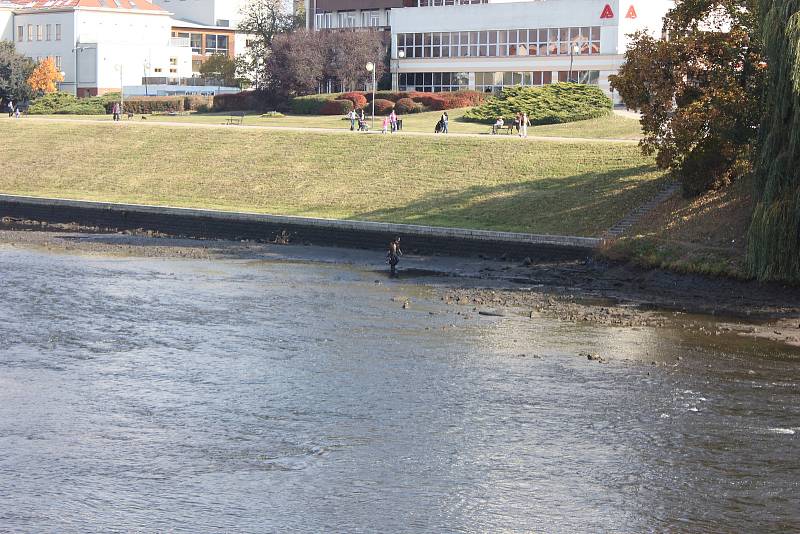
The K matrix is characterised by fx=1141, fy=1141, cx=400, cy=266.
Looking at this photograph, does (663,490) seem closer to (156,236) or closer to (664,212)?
(664,212)

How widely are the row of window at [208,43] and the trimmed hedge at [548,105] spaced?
232ft

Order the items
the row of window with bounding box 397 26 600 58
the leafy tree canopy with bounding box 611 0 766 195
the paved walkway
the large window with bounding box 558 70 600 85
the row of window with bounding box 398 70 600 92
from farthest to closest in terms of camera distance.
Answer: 1. the row of window with bounding box 398 70 600 92
2. the row of window with bounding box 397 26 600 58
3. the large window with bounding box 558 70 600 85
4. the paved walkway
5. the leafy tree canopy with bounding box 611 0 766 195

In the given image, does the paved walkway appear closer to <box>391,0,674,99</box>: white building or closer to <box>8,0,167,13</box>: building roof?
<box>391,0,674,99</box>: white building

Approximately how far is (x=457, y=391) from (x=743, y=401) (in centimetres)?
628

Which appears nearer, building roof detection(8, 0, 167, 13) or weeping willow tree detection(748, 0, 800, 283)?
weeping willow tree detection(748, 0, 800, 283)

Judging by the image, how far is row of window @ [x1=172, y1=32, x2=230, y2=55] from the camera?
456ft

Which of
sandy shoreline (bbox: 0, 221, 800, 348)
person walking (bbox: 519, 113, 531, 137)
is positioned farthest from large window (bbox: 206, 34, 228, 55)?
sandy shoreline (bbox: 0, 221, 800, 348)

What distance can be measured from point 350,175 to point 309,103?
29.6 m

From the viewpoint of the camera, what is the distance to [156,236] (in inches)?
2035

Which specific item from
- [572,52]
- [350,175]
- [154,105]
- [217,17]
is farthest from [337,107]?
[217,17]

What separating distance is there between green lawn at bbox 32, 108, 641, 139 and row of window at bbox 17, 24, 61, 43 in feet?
116

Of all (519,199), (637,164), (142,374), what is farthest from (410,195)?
(142,374)

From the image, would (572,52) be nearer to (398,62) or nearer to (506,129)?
(506,129)

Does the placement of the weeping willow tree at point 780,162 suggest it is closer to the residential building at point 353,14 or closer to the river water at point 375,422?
the river water at point 375,422
